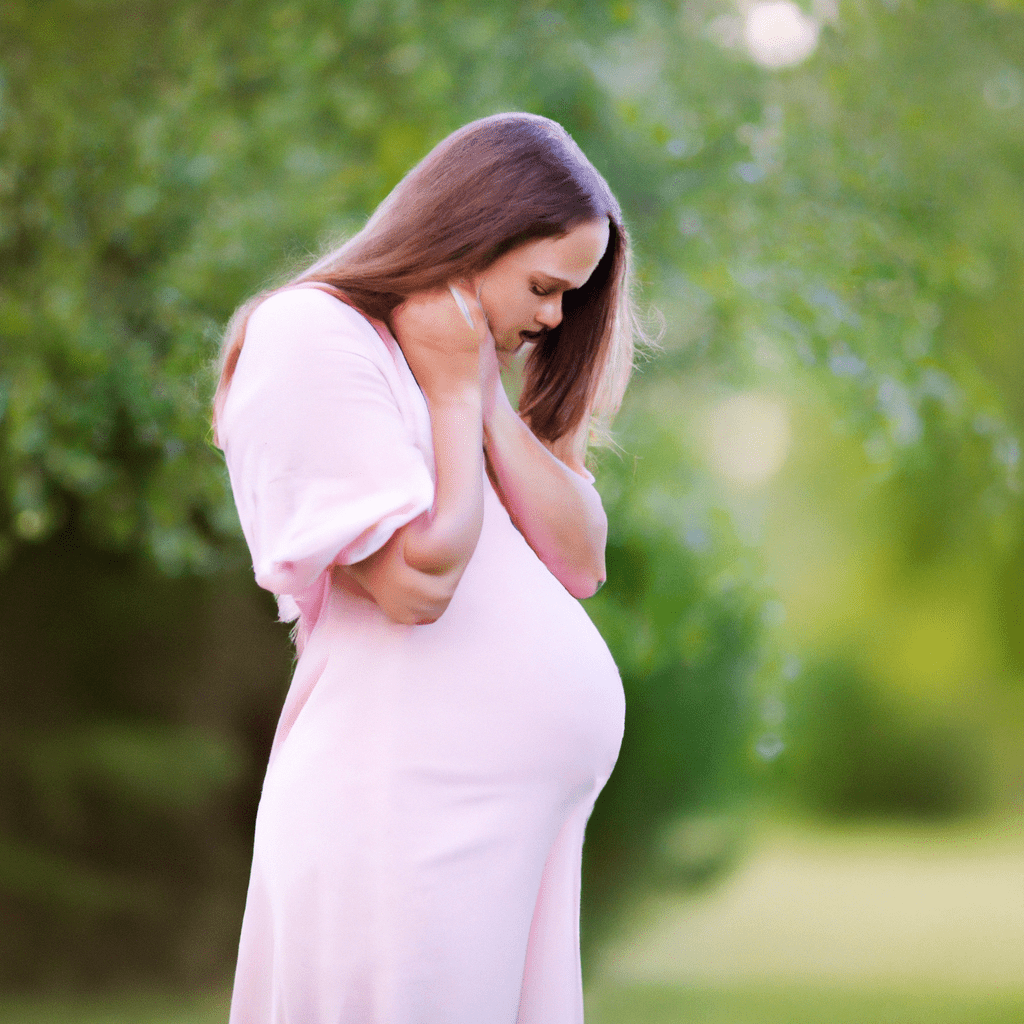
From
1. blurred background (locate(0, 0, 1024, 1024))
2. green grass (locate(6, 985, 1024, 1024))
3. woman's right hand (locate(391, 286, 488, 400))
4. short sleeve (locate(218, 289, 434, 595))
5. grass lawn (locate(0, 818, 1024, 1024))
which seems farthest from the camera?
green grass (locate(6, 985, 1024, 1024))

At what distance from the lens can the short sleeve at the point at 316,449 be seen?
1.19 m

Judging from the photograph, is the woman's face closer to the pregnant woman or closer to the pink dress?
the pregnant woman

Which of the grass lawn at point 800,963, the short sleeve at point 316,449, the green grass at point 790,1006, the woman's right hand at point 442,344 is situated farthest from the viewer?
the green grass at point 790,1006

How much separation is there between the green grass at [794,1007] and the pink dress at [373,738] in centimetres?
537

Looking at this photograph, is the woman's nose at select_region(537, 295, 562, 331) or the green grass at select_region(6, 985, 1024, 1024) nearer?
the woman's nose at select_region(537, 295, 562, 331)

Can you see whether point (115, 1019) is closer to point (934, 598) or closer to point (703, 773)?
point (703, 773)

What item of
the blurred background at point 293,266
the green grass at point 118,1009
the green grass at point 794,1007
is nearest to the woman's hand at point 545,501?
the blurred background at point 293,266

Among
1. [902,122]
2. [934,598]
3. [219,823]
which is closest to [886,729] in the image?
[934,598]

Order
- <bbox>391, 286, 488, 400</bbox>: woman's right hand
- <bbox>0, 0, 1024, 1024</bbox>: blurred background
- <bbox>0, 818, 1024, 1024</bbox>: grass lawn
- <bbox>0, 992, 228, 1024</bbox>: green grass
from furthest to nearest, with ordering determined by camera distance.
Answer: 1. <bbox>0, 818, 1024, 1024</bbox>: grass lawn
2. <bbox>0, 992, 228, 1024</bbox>: green grass
3. <bbox>0, 0, 1024, 1024</bbox>: blurred background
4. <bbox>391, 286, 488, 400</bbox>: woman's right hand

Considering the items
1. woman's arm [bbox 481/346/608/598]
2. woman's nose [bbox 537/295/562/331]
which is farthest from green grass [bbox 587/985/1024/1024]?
woman's nose [bbox 537/295/562/331]

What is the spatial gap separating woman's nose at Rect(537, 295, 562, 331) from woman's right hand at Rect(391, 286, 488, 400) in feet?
0.30

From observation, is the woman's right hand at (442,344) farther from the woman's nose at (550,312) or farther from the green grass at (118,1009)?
the green grass at (118,1009)

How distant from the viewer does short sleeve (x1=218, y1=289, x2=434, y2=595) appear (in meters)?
1.19

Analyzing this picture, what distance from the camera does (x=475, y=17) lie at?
11.4 feet
